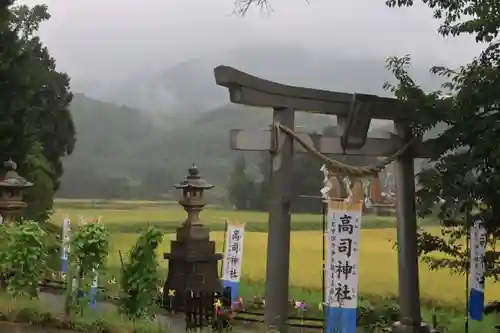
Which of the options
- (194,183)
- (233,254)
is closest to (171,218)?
(194,183)

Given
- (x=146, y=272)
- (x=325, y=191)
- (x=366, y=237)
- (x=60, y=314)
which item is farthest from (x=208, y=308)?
(x=366, y=237)

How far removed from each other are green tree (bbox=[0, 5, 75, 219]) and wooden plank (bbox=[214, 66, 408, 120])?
9.06 meters

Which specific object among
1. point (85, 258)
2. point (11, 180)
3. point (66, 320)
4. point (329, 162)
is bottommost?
point (66, 320)

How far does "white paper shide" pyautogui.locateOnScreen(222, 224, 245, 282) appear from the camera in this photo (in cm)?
1146

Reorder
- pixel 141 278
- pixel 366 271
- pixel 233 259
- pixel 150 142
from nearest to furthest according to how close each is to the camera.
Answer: pixel 141 278, pixel 233 259, pixel 366 271, pixel 150 142

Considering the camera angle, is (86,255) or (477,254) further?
(477,254)

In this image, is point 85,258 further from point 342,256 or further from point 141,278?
point 342,256

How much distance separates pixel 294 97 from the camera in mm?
6879

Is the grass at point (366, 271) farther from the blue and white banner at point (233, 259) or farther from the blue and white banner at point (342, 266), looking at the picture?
the blue and white banner at point (342, 266)

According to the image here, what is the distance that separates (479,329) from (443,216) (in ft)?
11.1

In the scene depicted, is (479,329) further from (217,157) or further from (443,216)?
(217,157)

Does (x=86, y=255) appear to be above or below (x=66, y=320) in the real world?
above

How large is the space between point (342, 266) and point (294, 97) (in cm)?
191

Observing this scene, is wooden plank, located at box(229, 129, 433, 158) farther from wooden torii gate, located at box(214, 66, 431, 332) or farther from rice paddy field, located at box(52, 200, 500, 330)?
rice paddy field, located at box(52, 200, 500, 330)
